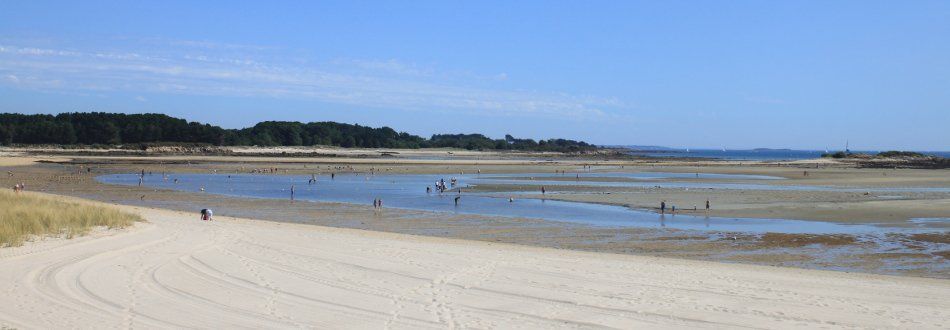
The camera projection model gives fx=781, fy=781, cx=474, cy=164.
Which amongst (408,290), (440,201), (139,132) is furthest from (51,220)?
(139,132)

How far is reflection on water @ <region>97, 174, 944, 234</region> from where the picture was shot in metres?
22.4

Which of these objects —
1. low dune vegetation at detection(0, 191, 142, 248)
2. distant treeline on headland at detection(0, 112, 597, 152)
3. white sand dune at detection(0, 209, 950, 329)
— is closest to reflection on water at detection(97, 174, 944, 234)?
white sand dune at detection(0, 209, 950, 329)

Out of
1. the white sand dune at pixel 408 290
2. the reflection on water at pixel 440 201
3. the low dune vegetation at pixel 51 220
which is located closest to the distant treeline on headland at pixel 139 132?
the reflection on water at pixel 440 201

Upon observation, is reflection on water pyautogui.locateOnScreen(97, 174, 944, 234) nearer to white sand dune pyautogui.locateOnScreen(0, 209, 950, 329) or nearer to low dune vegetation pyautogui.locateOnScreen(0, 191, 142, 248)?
white sand dune pyautogui.locateOnScreen(0, 209, 950, 329)

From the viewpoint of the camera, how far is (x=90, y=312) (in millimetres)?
7969

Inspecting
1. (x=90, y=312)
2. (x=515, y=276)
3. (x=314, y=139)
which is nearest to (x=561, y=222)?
(x=515, y=276)

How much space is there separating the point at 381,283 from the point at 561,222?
1307 cm

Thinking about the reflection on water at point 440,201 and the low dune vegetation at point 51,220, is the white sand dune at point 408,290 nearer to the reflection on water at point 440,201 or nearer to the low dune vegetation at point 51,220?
the low dune vegetation at point 51,220

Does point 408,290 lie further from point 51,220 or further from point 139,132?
point 139,132

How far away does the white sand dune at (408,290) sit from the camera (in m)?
8.21

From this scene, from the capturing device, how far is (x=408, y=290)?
9883 mm

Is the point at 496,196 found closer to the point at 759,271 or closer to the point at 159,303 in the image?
the point at 759,271

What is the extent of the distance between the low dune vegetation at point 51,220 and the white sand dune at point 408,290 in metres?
0.62

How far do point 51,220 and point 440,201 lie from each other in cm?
1800
